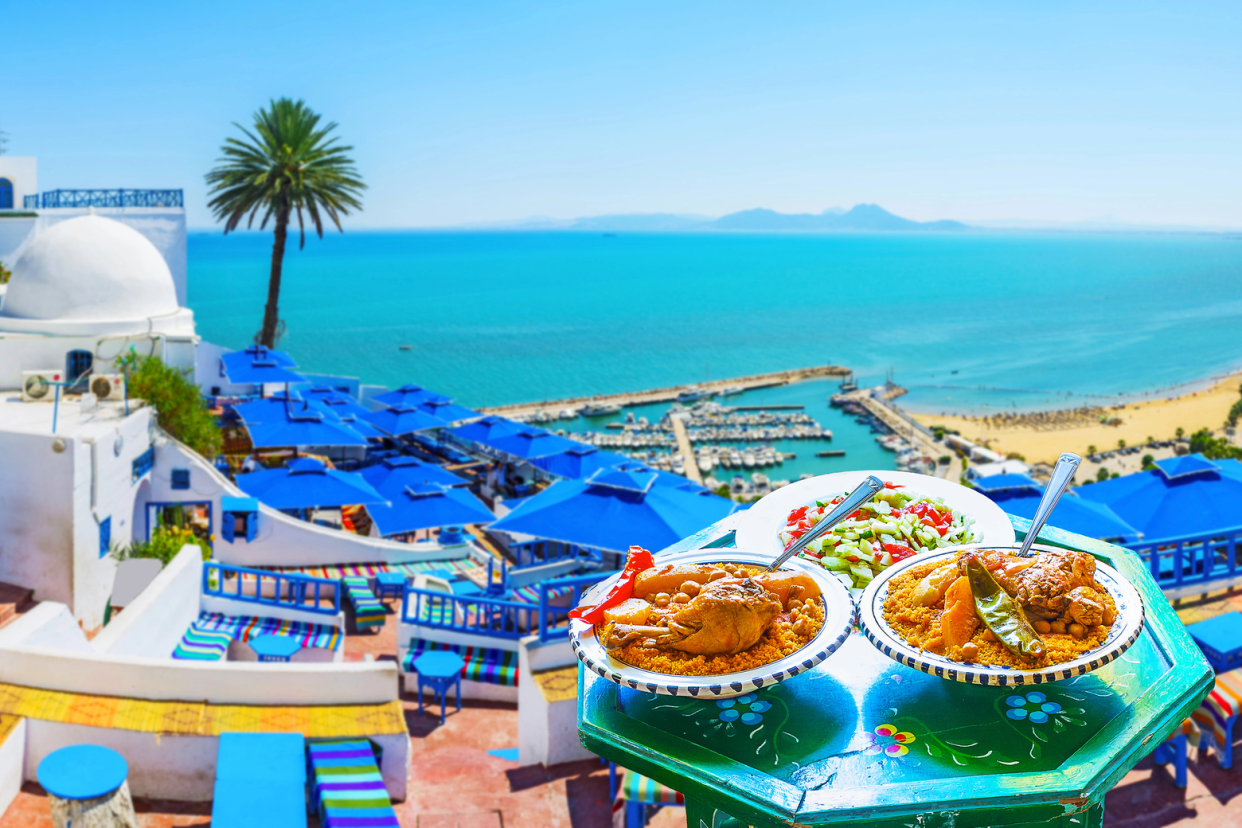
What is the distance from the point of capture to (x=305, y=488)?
19969 millimetres

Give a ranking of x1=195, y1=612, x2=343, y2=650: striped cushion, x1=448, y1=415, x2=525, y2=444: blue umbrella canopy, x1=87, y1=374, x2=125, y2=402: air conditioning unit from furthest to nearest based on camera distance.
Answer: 1. x1=448, y1=415, x2=525, y2=444: blue umbrella canopy
2. x1=87, y1=374, x2=125, y2=402: air conditioning unit
3. x1=195, y1=612, x2=343, y2=650: striped cushion

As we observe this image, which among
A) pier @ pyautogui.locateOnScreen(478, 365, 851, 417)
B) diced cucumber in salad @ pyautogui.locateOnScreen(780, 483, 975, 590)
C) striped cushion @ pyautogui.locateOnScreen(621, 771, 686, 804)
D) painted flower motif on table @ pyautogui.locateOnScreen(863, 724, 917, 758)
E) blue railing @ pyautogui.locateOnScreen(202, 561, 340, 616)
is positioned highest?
diced cucumber in salad @ pyautogui.locateOnScreen(780, 483, 975, 590)

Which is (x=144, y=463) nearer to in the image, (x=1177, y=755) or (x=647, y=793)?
(x=647, y=793)

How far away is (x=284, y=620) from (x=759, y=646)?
12337mm

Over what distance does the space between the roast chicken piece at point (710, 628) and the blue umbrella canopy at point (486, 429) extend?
93.0 feet

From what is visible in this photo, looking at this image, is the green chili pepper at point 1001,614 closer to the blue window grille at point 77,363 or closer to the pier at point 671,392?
the blue window grille at point 77,363

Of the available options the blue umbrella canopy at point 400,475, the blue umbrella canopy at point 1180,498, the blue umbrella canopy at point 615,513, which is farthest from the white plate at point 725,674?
the blue umbrella canopy at point 400,475

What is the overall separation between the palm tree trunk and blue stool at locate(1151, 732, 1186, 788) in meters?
32.6

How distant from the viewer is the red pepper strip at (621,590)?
3734mm

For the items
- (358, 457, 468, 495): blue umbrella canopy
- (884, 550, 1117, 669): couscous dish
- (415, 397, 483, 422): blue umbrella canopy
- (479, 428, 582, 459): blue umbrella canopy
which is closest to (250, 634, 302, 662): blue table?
(358, 457, 468, 495): blue umbrella canopy

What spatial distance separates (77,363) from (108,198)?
1344cm

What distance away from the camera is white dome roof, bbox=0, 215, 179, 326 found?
836 inches

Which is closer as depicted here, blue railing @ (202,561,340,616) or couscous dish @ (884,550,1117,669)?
couscous dish @ (884,550,1117,669)

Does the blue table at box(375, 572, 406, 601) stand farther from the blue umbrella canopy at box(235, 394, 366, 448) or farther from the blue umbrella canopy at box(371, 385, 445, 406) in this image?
the blue umbrella canopy at box(371, 385, 445, 406)
